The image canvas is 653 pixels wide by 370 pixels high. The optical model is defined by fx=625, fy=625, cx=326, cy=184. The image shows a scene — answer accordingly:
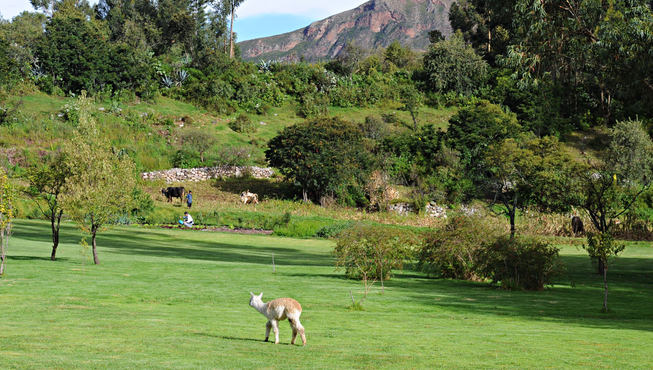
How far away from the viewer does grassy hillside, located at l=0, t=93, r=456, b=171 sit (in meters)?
61.4

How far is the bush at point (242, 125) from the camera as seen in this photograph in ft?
248

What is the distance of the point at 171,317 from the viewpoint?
14.5 metres

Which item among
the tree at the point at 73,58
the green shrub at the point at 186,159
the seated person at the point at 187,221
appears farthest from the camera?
the tree at the point at 73,58

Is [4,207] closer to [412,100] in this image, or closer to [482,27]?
[412,100]

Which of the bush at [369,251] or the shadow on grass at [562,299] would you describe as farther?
the bush at [369,251]

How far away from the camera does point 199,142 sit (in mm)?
68125

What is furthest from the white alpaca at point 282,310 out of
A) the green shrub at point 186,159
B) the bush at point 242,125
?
the bush at point 242,125

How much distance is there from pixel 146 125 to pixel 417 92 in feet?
126

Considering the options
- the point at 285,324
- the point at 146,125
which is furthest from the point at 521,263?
the point at 146,125

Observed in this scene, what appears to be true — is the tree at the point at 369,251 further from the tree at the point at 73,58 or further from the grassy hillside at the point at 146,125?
the tree at the point at 73,58

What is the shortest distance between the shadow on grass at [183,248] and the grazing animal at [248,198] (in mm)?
14406

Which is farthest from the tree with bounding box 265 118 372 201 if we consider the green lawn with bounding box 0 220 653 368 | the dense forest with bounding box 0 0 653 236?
the green lawn with bounding box 0 220 653 368

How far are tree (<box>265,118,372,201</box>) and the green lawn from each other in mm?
26643

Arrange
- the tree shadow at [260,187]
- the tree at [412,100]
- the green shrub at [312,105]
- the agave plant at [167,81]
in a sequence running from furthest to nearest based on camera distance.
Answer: the agave plant at [167,81] → the green shrub at [312,105] → the tree at [412,100] → the tree shadow at [260,187]
